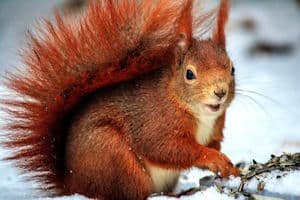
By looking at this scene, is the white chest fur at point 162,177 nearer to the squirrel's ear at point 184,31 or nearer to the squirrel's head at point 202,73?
the squirrel's head at point 202,73

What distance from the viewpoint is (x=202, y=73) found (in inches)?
80.7

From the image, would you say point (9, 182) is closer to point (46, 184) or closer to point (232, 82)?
point (46, 184)

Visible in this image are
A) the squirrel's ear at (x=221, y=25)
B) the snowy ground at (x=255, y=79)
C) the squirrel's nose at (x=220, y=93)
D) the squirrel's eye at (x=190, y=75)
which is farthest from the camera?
the snowy ground at (x=255, y=79)

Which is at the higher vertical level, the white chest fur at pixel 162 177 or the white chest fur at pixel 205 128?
the white chest fur at pixel 205 128

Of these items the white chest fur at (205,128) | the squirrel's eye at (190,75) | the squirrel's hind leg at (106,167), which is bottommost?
the squirrel's hind leg at (106,167)

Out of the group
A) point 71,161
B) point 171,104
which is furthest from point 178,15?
point 71,161

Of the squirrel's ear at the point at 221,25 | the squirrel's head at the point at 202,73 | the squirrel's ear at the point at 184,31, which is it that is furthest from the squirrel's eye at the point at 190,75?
the squirrel's ear at the point at 221,25

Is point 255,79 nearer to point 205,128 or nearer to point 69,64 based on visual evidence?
point 205,128

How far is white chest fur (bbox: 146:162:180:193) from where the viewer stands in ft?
7.04

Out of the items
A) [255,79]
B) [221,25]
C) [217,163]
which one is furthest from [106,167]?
[255,79]

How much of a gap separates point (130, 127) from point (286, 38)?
15.4 ft

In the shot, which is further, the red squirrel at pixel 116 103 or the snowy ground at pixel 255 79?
the snowy ground at pixel 255 79

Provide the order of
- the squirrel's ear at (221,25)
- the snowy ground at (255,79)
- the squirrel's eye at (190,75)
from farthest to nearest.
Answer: the snowy ground at (255,79) → the squirrel's ear at (221,25) → the squirrel's eye at (190,75)

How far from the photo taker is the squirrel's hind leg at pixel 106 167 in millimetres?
2084
